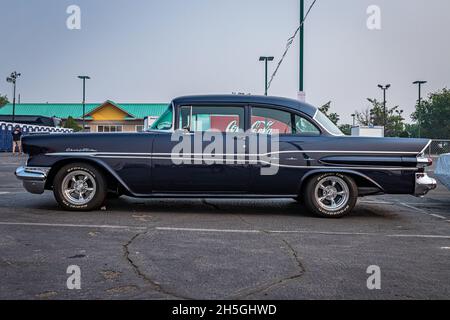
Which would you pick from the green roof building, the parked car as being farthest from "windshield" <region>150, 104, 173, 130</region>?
the green roof building

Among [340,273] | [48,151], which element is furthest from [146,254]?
[48,151]

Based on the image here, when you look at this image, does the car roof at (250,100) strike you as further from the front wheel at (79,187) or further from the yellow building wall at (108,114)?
the yellow building wall at (108,114)

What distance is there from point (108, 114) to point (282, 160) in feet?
156

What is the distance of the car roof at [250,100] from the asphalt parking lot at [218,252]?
1.49 metres

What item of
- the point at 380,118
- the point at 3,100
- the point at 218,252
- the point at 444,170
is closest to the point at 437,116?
the point at 380,118

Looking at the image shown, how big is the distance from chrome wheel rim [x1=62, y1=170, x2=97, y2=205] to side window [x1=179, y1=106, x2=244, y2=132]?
1.44m

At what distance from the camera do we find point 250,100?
649cm

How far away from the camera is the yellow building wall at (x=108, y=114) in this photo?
50844 millimetres

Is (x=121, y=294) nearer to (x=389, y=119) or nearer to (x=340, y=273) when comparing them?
(x=340, y=273)

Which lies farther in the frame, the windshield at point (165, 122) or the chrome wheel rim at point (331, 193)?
the windshield at point (165, 122)

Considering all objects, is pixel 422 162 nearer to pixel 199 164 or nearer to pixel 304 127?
pixel 304 127

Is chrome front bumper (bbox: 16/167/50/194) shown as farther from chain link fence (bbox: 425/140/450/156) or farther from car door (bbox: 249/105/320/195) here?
chain link fence (bbox: 425/140/450/156)

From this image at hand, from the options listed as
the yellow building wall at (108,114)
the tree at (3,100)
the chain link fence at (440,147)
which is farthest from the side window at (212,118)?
the tree at (3,100)

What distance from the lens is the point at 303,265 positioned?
3.79 m
